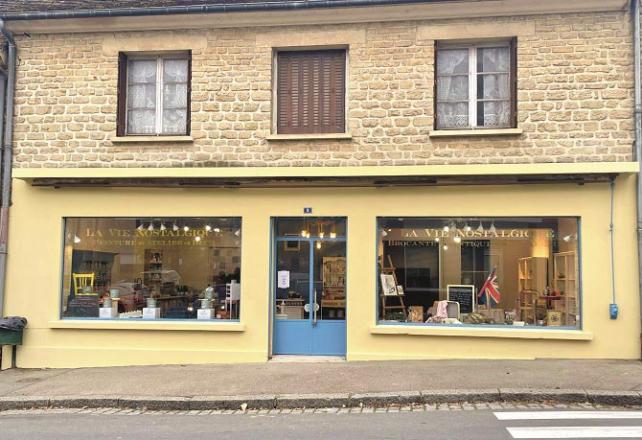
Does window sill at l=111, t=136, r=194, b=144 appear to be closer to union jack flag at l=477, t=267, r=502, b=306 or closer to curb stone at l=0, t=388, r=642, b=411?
curb stone at l=0, t=388, r=642, b=411

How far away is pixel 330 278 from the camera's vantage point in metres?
11.1

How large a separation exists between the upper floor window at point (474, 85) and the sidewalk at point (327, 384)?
13.7ft

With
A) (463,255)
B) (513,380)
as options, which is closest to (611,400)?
(513,380)

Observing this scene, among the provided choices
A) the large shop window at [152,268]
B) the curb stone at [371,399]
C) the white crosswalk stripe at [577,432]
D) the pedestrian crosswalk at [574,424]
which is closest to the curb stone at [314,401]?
the curb stone at [371,399]

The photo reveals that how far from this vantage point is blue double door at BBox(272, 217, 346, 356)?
10.9 m

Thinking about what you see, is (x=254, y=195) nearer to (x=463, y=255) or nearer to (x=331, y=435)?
(x=463, y=255)

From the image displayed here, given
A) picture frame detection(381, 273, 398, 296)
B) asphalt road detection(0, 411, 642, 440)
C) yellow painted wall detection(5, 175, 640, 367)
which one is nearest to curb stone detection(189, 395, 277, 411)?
asphalt road detection(0, 411, 642, 440)

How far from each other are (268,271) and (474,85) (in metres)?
4.87

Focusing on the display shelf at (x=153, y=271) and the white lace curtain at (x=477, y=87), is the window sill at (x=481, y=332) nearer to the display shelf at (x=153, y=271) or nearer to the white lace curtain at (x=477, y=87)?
the white lace curtain at (x=477, y=87)

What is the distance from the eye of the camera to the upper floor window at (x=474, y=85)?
10.7 meters

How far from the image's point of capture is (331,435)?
662 cm

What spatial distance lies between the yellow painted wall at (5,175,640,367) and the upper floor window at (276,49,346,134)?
1.19 meters

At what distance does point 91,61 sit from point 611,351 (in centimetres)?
1031

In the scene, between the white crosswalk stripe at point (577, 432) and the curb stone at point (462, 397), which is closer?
the white crosswalk stripe at point (577, 432)
